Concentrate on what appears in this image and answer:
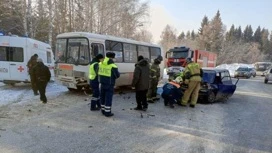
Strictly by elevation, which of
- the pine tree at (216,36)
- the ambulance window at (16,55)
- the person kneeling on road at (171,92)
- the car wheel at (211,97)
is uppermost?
the pine tree at (216,36)

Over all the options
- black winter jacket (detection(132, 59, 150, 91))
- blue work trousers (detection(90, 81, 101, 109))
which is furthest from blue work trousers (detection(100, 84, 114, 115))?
black winter jacket (detection(132, 59, 150, 91))

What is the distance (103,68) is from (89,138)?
252cm

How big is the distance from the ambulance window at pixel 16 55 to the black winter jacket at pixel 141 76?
7.22 meters

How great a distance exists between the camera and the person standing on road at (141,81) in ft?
28.0

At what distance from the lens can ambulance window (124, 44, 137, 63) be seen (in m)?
13.2

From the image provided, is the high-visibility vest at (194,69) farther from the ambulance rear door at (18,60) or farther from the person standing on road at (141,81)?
the ambulance rear door at (18,60)

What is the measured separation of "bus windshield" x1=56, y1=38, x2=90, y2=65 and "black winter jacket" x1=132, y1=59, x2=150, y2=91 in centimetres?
315

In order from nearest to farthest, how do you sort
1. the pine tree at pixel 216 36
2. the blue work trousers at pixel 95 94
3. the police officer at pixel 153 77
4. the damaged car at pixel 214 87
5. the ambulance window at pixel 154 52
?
the blue work trousers at pixel 95 94, the police officer at pixel 153 77, the damaged car at pixel 214 87, the ambulance window at pixel 154 52, the pine tree at pixel 216 36

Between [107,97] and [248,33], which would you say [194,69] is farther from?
[248,33]

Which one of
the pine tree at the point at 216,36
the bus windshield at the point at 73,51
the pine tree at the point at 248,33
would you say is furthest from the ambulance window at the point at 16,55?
the pine tree at the point at 248,33

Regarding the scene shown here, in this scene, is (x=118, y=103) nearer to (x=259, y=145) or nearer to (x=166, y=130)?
(x=166, y=130)

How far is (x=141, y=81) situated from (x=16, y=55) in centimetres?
769

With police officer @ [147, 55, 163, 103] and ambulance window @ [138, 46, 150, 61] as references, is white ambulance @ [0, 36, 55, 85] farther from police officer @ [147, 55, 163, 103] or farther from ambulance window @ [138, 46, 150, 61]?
police officer @ [147, 55, 163, 103]

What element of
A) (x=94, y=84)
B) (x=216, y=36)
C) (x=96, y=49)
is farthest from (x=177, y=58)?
(x=216, y=36)
